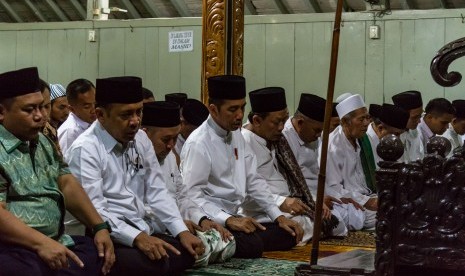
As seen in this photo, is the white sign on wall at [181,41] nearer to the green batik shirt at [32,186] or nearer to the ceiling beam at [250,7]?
the ceiling beam at [250,7]

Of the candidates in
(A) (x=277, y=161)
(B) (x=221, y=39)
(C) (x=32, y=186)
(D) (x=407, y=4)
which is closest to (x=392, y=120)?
(A) (x=277, y=161)

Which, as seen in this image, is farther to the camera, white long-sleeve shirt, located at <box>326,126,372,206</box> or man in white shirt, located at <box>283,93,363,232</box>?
white long-sleeve shirt, located at <box>326,126,372,206</box>

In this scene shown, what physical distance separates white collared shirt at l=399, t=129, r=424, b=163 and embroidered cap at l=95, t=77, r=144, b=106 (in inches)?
161

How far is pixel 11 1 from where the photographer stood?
40.6 feet

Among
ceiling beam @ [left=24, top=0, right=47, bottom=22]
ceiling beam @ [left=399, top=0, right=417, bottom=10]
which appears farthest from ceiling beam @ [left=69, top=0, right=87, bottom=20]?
ceiling beam @ [left=399, top=0, right=417, bottom=10]

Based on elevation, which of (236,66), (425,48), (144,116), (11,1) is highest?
(11,1)

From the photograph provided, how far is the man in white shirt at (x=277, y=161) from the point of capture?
226 inches

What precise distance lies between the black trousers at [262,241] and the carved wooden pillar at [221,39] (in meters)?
1.35

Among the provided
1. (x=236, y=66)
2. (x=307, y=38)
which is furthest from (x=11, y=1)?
(x=236, y=66)

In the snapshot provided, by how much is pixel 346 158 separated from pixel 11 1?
7.02m

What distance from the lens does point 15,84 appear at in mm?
3576

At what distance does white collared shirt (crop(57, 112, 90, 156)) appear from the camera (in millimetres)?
5613

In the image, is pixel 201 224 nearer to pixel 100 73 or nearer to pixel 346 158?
pixel 346 158

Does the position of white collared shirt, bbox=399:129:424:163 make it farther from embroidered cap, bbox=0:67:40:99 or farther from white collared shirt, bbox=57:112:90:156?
embroidered cap, bbox=0:67:40:99
